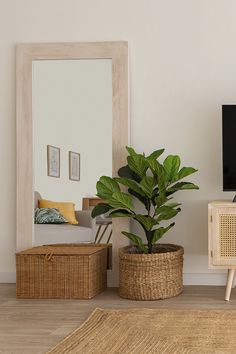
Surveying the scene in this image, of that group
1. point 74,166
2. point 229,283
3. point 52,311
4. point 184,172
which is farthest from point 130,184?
point 52,311

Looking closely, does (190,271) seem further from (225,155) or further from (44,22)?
(44,22)

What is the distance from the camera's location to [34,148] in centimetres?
480

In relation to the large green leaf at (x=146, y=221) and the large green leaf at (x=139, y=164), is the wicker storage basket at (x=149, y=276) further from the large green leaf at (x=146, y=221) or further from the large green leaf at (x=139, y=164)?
the large green leaf at (x=139, y=164)

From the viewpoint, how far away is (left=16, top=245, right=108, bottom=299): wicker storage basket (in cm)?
424

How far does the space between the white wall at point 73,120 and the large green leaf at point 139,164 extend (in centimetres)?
35

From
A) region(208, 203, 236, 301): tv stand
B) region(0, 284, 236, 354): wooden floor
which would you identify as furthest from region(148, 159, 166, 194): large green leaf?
region(0, 284, 236, 354): wooden floor

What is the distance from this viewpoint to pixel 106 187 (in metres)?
4.32

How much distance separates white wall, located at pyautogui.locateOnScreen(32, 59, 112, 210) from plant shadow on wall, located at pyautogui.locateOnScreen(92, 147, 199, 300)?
0.32 m

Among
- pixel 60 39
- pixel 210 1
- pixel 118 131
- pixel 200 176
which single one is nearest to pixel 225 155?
pixel 200 176

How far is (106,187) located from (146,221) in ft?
1.12

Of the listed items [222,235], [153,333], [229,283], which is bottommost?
[153,333]

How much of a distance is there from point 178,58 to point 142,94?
1.19ft

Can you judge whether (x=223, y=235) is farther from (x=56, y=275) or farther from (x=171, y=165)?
(x=56, y=275)

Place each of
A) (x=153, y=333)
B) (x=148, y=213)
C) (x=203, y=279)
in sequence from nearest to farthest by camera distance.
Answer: (x=153, y=333) → (x=148, y=213) → (x=203, y=279)
